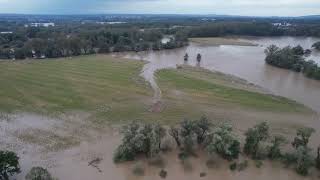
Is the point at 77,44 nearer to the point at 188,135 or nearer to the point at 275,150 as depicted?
the point at 188,135

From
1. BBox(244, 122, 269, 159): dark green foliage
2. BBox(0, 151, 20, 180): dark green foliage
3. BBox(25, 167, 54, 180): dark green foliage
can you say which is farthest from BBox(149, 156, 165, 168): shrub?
BBox(0, 151, 20, 180): dark green foliage

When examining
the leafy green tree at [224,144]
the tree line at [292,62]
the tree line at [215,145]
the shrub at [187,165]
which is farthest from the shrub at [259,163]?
the tree line at [292,62]

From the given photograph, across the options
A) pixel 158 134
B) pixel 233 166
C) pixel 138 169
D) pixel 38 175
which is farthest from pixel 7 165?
pixel 233 166

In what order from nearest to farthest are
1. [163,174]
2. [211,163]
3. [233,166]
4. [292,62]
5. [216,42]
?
1. [163,174]
2. [233,166]
3. [211,163]
4. [292,62]
5. [216,42]

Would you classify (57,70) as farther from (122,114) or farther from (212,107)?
(212,107)

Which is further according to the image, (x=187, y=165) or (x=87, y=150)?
(x=87, y=150)

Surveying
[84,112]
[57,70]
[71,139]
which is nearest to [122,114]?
[84,112]
